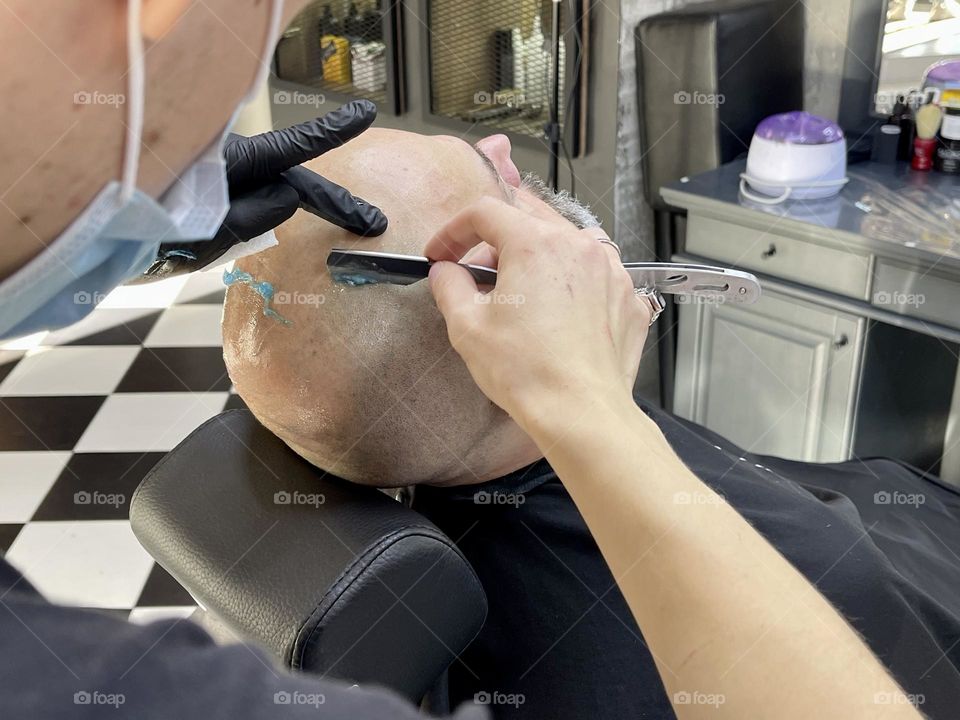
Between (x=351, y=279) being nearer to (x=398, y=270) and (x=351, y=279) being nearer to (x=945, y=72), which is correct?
(x=398, y=270)

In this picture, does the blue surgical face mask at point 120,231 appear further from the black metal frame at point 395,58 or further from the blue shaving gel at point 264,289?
the black metal frame at point 395,58

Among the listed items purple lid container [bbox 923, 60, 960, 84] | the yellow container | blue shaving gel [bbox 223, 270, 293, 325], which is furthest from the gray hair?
the yellow container

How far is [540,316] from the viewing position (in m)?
0.86

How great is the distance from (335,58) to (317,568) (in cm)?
298

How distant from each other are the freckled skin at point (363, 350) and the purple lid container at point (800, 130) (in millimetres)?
1511
